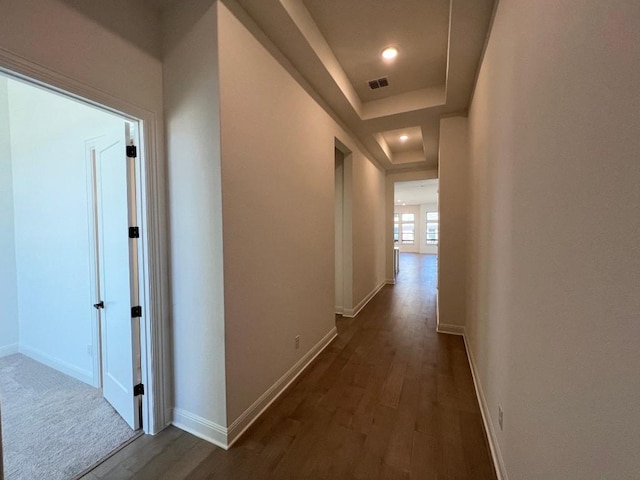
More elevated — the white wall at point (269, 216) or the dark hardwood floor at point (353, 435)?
the white wall at point (269, 216)

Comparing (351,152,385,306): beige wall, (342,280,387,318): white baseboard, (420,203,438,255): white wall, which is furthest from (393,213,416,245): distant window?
(342,280,387,318): white baseboard

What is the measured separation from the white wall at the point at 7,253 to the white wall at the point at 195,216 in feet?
8.81

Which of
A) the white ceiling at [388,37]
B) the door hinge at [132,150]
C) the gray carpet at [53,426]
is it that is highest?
the white ceiling at [388,37]

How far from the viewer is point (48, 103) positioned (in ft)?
8.34

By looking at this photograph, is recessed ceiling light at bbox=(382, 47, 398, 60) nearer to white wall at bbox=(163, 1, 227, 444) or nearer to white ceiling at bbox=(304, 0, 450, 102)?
white ceiling at bbox=(304, 0, 450, 102)

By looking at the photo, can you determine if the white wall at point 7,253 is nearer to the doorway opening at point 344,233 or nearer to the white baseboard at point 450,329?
the doorway opening at point 344,233

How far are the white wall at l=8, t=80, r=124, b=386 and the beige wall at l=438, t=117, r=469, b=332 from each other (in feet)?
12.5

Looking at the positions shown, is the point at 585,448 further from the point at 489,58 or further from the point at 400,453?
the point at 489,58

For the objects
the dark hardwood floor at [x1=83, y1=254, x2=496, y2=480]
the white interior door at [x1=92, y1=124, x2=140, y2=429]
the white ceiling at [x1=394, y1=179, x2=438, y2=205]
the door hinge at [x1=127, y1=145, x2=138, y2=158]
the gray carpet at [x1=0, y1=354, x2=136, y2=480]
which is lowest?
the gray carpet at [x1=0, y1=354, x2=136, y2=480]

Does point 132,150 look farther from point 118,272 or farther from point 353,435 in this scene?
point 353,435

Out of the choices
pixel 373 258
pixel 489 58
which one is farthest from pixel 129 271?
pixel 373 258

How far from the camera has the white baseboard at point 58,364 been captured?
2.52m

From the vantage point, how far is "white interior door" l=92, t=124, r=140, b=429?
1.84 meters

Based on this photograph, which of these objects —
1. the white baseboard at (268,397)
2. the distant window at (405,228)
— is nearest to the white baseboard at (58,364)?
the white baseboard at (268,397)
